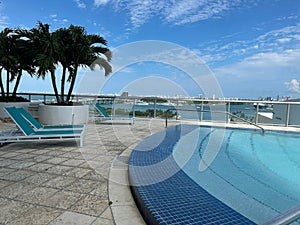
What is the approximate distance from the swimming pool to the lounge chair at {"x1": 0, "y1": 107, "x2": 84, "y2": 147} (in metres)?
1.53

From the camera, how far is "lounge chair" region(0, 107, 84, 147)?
4.28m

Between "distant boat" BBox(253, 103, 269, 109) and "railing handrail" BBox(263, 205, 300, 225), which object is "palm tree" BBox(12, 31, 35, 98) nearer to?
"distant boat" BBox(253, 103, 269, 109)

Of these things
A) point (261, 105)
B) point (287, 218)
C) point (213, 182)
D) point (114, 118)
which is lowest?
point (213, 182)

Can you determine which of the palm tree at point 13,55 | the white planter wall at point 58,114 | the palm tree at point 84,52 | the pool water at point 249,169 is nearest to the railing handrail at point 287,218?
the pool water at point 249,169

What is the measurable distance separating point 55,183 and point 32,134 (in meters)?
2.13

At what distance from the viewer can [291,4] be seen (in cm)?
900

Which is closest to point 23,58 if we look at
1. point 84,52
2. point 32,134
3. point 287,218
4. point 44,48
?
point 44,48

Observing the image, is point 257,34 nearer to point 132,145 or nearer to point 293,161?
point 293,161

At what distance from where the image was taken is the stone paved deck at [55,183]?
2.04 meters

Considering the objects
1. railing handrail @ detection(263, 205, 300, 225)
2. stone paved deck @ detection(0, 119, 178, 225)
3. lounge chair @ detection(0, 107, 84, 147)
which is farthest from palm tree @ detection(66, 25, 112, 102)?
railing handrail @ detection(263, 205, 300, 225)

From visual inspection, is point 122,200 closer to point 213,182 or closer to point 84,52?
point 213,182

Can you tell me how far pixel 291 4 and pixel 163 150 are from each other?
370 inches

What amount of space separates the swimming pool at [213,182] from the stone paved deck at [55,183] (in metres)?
0.51

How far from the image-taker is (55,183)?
277cm
